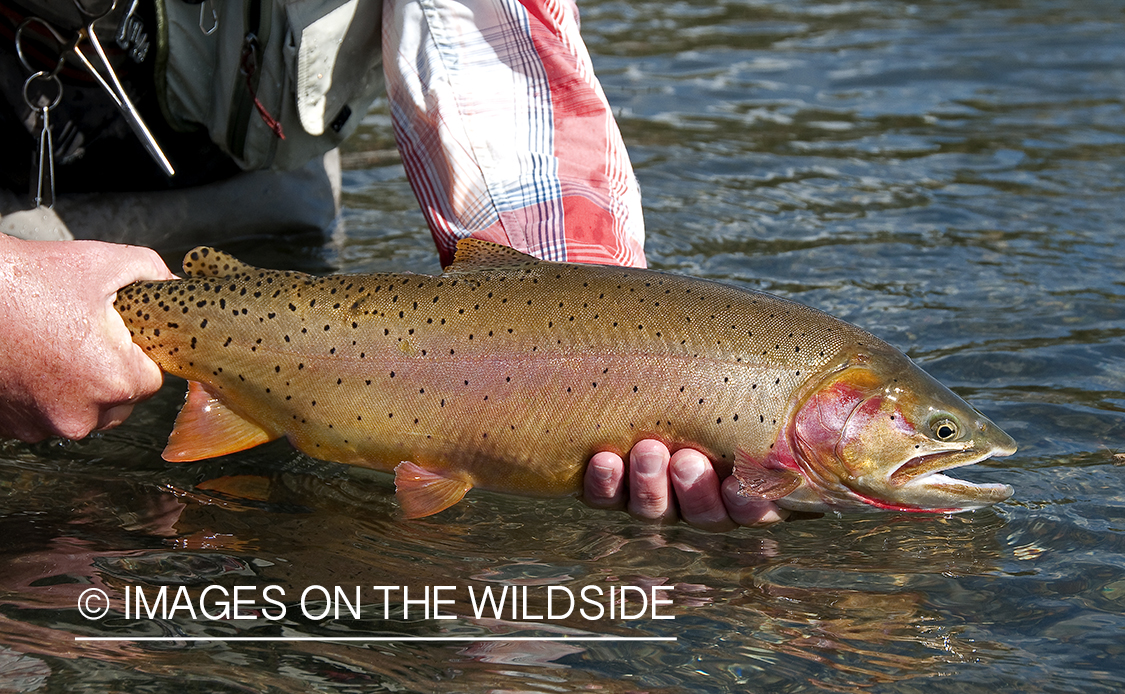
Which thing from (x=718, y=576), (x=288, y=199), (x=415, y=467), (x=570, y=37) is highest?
(x=570, y=37)

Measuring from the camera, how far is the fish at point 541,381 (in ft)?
8.41

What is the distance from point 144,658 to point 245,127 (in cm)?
189

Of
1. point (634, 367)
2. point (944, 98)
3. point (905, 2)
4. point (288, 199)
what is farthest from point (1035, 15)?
point (634, 367)

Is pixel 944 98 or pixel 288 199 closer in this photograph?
pixel 288 199

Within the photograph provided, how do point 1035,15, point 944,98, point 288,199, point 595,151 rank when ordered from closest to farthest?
point 595,151
point 288,199
point 944,98
point 1035,15

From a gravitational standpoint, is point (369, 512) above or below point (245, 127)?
below

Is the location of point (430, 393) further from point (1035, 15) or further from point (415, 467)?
point (1035, 15)

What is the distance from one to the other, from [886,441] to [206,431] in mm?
1558

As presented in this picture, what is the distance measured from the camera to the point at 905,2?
906 centimetres

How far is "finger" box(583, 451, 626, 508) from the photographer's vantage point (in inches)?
102

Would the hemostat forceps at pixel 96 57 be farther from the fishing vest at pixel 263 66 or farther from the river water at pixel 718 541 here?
the river water at pixel 718 541

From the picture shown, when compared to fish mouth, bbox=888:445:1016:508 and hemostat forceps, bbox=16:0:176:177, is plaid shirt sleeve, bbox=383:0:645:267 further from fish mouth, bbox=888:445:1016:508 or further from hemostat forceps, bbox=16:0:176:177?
fish mouth, bbox=888:445:1016:508

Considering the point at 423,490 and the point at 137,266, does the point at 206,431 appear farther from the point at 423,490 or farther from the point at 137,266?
the point at 423,490

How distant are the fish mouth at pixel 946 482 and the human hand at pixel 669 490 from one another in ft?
0.95
